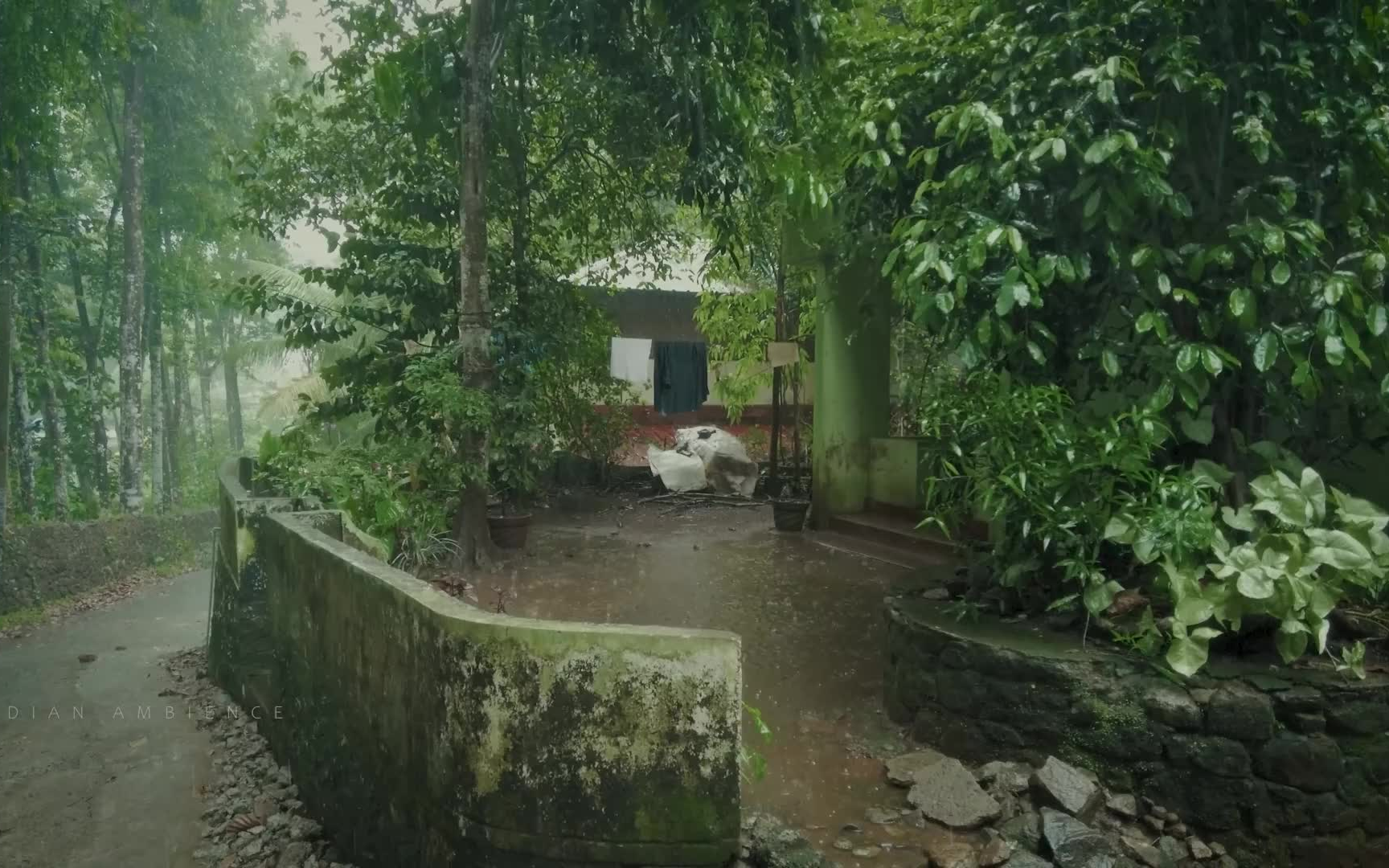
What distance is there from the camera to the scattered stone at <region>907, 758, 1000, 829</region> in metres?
3.45

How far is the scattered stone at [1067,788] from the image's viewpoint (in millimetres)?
3461

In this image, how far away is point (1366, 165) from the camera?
3826 mm

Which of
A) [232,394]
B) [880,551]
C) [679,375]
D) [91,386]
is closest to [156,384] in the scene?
[91,386]

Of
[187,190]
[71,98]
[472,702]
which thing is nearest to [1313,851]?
[472,702]

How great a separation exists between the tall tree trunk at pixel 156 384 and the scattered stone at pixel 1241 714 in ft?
46.8

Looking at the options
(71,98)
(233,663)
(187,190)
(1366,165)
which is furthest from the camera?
(187,190)

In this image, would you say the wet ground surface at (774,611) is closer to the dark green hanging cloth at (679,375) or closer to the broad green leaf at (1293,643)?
the broad green leaf at (1293,643)

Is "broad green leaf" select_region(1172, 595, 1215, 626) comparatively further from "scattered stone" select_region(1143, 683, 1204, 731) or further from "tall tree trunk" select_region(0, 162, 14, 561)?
"tall tree trunk" select_region(0, 162, 14, 561)

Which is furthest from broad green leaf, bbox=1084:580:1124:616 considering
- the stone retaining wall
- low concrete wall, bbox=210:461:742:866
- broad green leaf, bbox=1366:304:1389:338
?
low concrete wall, bbox=210:461:742:866

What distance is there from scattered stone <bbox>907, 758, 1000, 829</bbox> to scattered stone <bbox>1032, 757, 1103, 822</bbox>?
0.65ft

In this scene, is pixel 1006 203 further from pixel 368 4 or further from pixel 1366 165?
pixel 368 4

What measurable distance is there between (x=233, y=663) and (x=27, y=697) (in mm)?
2260

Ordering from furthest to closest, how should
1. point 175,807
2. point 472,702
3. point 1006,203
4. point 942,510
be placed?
point 175,807 < point 942,510 < point 1006,203 < point 472,702

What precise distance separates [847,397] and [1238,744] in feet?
19.5
